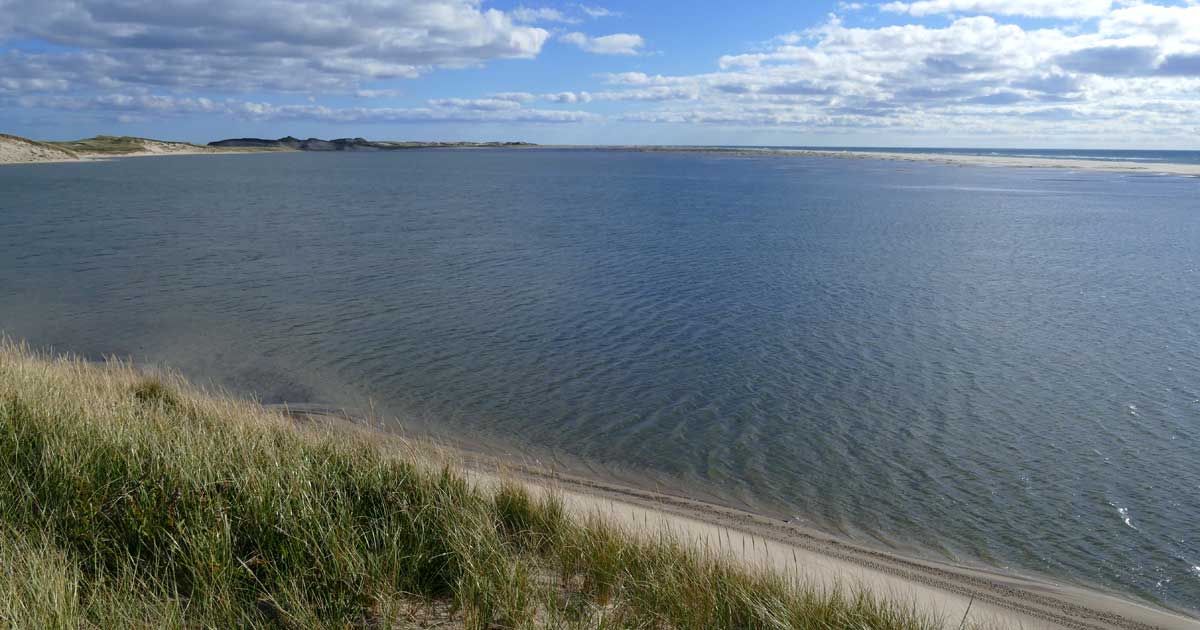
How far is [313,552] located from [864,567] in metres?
5.98

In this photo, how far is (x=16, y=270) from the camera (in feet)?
81.8

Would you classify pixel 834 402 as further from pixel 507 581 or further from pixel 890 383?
pixel 507 581

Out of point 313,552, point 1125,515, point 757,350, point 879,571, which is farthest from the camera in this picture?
point 757,350

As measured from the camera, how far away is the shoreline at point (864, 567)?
744cm

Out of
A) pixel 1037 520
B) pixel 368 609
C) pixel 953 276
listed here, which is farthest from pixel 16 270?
pixel 953 276

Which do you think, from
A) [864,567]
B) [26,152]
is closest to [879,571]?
[864,567]

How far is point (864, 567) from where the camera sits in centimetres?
838

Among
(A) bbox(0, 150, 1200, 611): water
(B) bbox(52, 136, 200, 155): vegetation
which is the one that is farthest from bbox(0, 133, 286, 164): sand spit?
(A) bbox(0, 150, 1200, 611): water

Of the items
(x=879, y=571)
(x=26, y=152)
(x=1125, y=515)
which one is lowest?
(x=1125, y=515)

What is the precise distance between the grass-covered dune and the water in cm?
430

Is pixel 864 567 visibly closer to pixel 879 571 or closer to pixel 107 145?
pixel 879 571

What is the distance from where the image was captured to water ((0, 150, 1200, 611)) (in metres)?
10.3

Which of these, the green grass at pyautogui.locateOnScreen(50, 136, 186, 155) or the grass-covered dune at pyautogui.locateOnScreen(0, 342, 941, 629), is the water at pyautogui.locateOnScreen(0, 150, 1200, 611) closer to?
the grass-covered dune at pyautogui.locateOnScreen(0, 342, 941, 629)

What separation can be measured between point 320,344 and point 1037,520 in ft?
46.4
